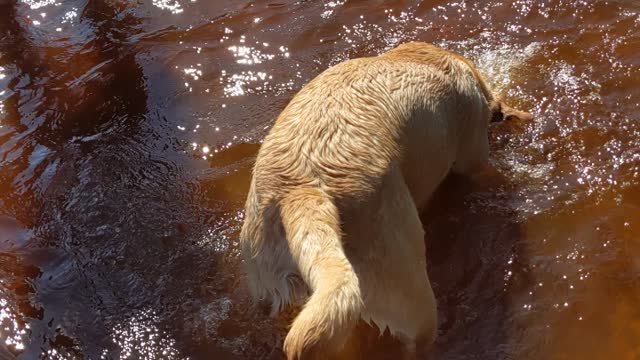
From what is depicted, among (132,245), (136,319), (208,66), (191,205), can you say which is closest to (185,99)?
(208,66)

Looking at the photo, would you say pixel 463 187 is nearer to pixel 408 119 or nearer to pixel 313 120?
pixel 408 119

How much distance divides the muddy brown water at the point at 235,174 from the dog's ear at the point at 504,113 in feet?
0.48

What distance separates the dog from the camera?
2432 millimetres

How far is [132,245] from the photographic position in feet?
14.3

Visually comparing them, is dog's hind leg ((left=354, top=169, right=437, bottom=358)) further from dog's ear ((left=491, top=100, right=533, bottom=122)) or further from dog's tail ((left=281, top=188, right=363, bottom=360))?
dog's ear ((left=491, top=100, right=533, bottom=122))

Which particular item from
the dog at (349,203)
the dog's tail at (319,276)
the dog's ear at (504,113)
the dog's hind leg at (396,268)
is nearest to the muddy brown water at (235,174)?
the dog's ear at (504,113)

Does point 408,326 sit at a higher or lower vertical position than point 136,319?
higher

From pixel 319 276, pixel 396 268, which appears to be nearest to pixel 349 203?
pixel 396 268

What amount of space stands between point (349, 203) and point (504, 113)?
7.09 feet

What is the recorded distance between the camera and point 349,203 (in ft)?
9.41

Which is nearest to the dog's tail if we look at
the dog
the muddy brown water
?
the dog

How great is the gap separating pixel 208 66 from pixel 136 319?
268 centimetres

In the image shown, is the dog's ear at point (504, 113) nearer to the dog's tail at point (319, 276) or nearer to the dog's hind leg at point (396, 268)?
the dog's hind leg at point (396, 268)

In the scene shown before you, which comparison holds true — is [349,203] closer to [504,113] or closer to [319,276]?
[319,276]
